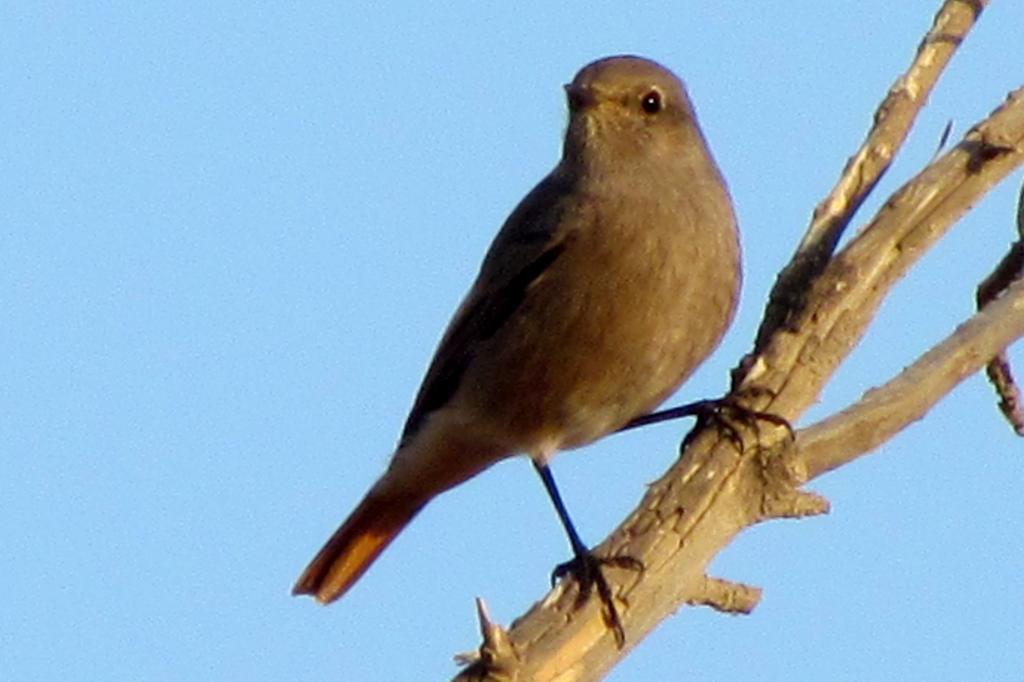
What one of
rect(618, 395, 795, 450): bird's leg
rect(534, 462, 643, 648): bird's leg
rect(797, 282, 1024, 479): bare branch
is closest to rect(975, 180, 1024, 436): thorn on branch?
rect(797, 282, 1024, 479): bare branch

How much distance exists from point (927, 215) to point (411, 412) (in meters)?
2.33

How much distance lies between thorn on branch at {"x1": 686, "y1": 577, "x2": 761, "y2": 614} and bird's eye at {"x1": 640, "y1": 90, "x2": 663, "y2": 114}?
7.42 feet

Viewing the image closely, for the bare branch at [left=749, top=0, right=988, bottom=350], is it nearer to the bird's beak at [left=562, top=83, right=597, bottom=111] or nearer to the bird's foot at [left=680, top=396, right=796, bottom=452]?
the bird's foot at [left=680, top=396, right=796, bottom=452]

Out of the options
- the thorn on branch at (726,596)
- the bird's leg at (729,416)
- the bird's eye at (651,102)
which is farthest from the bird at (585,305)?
the thorn on branch at (726,596)

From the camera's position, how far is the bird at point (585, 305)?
6.13 meters

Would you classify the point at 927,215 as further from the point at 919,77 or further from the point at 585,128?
the point at 585,128

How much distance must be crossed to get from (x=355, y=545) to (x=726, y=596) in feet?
8.09

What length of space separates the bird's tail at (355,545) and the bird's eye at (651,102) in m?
1.63

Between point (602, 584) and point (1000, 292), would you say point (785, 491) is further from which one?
point (1000, 292)

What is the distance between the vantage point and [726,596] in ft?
15.6

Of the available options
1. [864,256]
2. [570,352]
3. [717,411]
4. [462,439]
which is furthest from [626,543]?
[462,439]

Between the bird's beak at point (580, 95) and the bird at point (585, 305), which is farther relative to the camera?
the bird's beak at point (580, 95)

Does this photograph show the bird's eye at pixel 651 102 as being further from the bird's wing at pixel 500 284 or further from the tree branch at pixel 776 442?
the tree branch at pixel 776 442

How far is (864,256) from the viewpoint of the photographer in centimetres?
528
